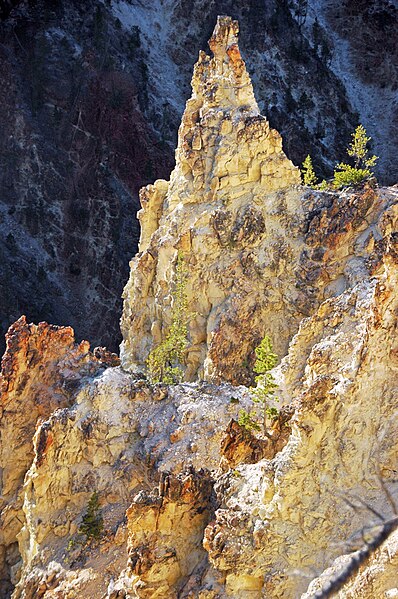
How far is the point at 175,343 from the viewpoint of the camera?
33750mm

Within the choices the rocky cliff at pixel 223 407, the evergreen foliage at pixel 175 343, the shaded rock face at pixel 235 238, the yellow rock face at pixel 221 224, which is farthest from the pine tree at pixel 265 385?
the evergreen foliage at pixel 175 343

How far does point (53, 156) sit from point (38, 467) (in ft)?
186

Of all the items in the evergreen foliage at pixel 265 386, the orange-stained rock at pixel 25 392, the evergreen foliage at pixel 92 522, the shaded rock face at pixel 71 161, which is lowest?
the evergreen foliage at pixel 92 522

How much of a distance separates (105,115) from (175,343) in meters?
50.4

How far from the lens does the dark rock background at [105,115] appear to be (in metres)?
70.2

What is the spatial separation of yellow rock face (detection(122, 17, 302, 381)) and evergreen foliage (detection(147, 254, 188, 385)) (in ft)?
1.51

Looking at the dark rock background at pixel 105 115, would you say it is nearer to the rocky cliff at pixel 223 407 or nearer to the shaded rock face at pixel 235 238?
the shaded rock face at pixel 235 238

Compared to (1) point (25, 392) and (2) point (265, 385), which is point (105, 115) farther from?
(2) point (265, 385)

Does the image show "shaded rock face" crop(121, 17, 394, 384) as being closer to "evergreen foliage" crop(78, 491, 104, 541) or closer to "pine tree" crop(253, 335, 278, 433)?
"pine tree" crop(253, 335, 278, 433)

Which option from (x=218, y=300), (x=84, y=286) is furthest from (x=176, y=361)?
(x=84, y=286)

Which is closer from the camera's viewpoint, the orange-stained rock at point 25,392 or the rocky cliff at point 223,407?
the rocky cliff at point 223,407

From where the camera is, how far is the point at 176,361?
34.3 meters

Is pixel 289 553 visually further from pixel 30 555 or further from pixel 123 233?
pixel 123 233

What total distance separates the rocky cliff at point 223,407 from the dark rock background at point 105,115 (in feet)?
104
